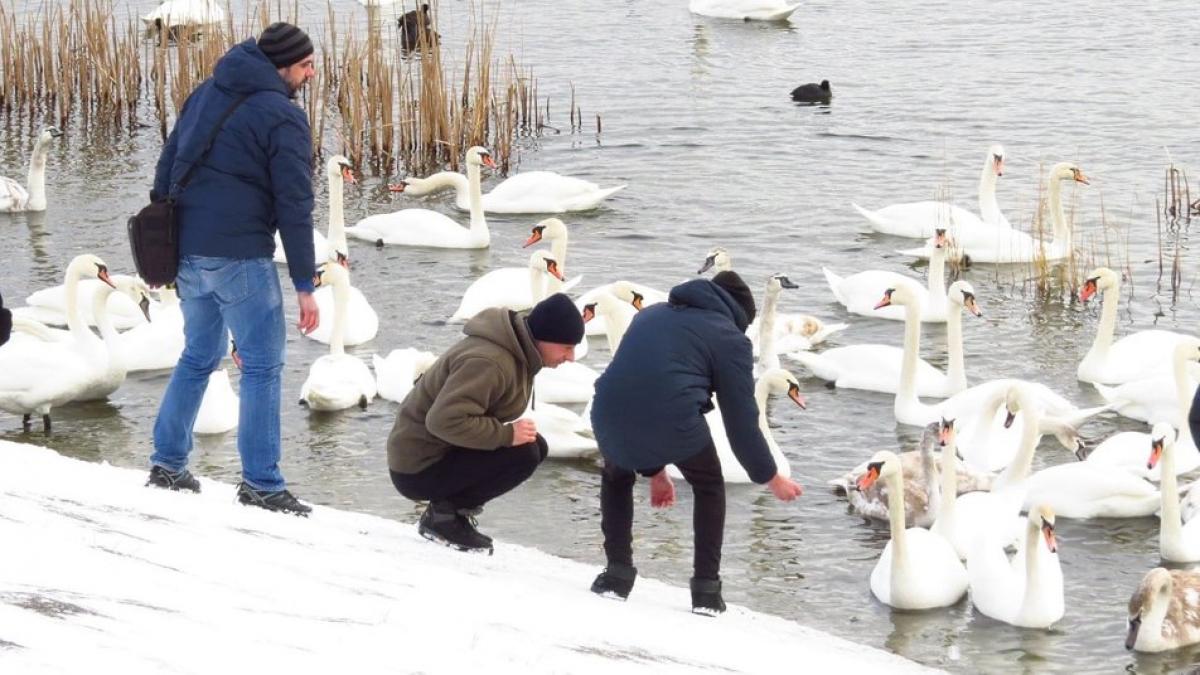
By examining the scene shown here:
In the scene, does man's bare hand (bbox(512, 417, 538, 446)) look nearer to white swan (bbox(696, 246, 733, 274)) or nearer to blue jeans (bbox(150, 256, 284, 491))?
blue jeans (bbox(150, 256, 284, 491))

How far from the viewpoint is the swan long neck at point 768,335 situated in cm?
1348

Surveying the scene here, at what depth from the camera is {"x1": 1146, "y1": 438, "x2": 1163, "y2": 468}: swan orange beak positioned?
1030 centimetres

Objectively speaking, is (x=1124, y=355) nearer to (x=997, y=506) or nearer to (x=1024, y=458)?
(x=1024, y=458)

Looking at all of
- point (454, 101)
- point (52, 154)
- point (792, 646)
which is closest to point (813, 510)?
point (792, 646)

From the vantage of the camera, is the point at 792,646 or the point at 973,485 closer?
the point at 792,646

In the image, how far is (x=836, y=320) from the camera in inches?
602

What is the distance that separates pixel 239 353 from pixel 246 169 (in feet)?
2.48

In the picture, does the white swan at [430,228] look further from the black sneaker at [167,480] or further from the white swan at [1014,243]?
the black sneaker at [167,480]

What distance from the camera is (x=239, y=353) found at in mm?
7812

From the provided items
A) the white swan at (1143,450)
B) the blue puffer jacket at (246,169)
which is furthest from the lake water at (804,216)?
the blue puffer jacket at (246,169)

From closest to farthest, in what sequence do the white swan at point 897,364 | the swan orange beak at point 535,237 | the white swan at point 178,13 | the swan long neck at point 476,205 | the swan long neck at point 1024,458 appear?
1. the swan long neck at point 1024,458
2. the white swan at point 897,364
3. the swan orange beak at point 535,237
4. the swan long neck at point 476,205
5. the white swan at point 178,13

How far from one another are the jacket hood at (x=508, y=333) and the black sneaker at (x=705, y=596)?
1.10 metres

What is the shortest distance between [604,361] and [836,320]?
7.40 ft

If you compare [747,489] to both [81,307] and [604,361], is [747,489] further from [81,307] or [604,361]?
[81,307]
